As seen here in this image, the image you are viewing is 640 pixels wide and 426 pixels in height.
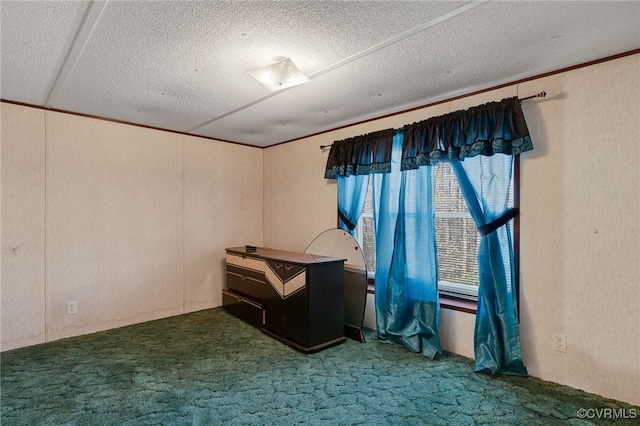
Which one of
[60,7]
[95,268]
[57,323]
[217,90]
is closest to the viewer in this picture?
[60,7]

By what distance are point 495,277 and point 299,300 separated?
1.68 meters

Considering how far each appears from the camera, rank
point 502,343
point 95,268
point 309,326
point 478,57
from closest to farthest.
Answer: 1. point 478,57
2. point 502,343
3. point 309,326
4. point 95,268

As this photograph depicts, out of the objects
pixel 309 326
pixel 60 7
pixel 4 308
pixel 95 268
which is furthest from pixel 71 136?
pixel 309 326

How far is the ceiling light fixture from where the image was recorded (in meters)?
2.15

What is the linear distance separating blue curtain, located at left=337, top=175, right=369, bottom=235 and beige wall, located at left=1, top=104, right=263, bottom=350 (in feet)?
5.53

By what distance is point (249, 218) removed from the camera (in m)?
4.81

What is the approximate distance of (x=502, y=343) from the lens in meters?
2.52

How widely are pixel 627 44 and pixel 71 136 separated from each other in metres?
4.67

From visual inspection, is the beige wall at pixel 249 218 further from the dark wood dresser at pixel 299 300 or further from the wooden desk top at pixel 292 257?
the dark wood dresser at pixel 299 300

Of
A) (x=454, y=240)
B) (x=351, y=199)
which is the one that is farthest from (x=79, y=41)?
(x=454, y=240)

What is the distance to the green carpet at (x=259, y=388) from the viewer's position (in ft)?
6.60

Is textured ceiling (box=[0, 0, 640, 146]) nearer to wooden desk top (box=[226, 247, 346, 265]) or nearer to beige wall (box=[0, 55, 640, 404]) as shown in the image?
beige wall (box=[0, 55, 640, 404])

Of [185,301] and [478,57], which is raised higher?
[478,57]

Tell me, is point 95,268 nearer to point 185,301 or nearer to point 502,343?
point 185,301
